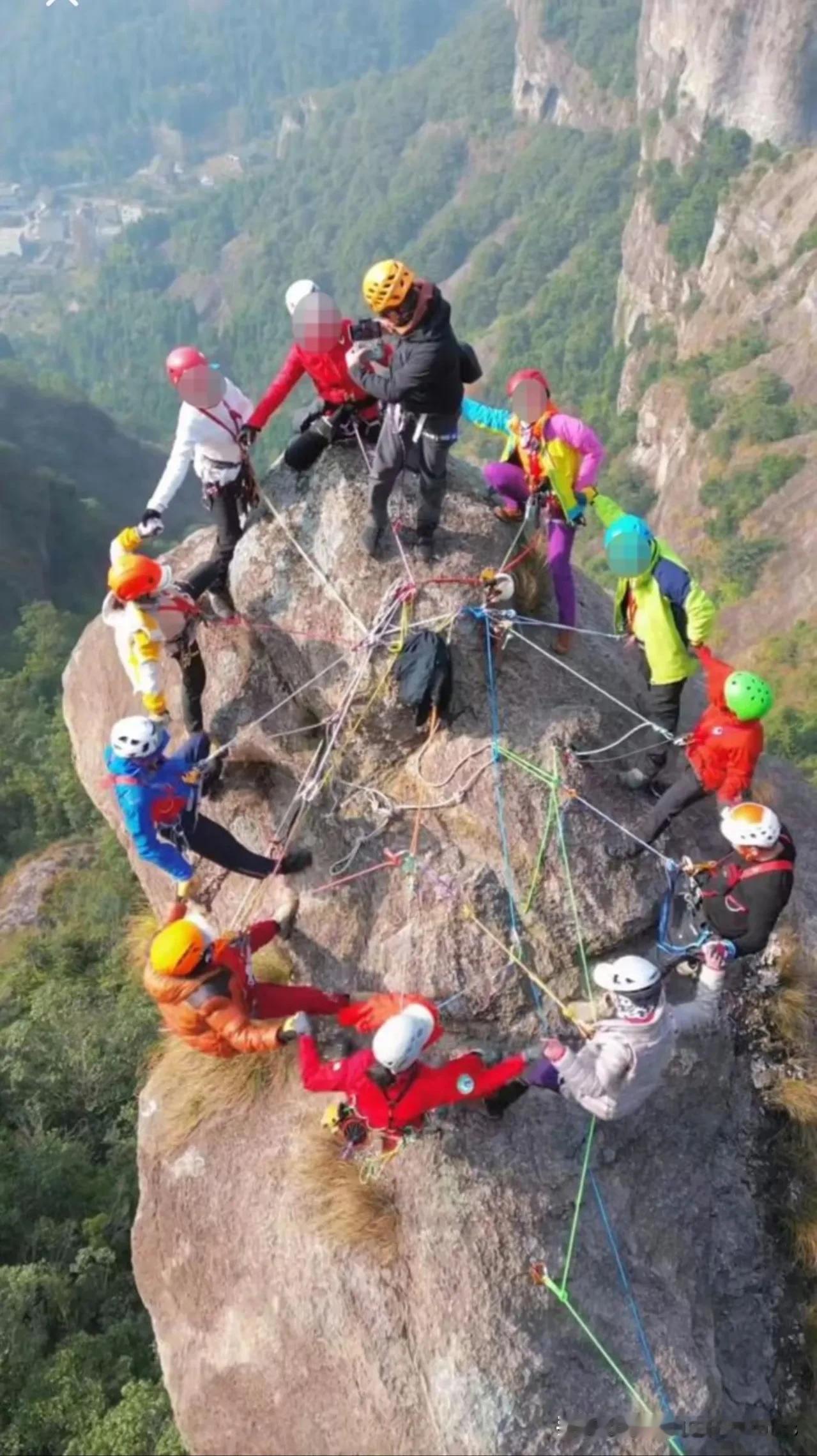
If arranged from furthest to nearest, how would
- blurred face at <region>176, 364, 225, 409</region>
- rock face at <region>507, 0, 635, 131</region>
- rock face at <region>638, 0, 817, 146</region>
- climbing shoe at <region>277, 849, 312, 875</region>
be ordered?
rock face at <region>507, 0, 635, 131</region>, rock face at <region>638, 0, 817, 146</region>, climbing shoe at <region>277, 849, 312, 875</region>, blurred face at <region>176, 364, 225, 409</region>

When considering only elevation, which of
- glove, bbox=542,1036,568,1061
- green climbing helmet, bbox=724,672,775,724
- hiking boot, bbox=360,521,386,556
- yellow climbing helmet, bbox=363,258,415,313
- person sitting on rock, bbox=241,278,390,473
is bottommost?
glove, bbox=542,1036,568,1061

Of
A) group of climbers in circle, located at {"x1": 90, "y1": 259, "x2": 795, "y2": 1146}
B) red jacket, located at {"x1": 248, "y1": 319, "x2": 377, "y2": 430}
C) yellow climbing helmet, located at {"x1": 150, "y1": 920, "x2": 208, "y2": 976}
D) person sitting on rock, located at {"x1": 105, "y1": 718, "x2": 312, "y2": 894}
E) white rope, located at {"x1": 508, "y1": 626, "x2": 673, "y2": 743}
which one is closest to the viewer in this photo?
group of climbers in circle, located at {"x1": 90, "y1": 259, "x2": 795, "y2": 1146}

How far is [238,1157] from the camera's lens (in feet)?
23.4

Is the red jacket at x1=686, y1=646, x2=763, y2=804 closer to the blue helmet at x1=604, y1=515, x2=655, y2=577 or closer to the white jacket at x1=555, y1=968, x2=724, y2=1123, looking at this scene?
the blue helmet at x1=604, y1=515, x2=655, y2=577

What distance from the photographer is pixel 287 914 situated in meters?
7.81

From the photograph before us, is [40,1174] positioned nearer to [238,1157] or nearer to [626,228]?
[238,1157]

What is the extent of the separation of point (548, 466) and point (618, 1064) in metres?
4.77

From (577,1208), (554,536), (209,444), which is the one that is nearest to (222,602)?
(209,444)

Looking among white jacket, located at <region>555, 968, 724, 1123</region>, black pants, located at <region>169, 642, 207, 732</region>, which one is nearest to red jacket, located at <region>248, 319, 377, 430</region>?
black pants, located at <region>169, 642, 207, 732</region>

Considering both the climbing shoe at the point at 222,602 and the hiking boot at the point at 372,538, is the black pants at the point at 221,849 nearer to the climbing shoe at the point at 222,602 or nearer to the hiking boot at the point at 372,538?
the climbing shoe at the point at 222,602

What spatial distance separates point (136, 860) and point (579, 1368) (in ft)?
19.4

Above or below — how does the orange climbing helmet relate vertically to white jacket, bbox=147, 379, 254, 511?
below

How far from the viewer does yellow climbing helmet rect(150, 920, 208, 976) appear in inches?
259

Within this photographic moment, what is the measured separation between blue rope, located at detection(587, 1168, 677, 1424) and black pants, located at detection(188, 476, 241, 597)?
5548mm
